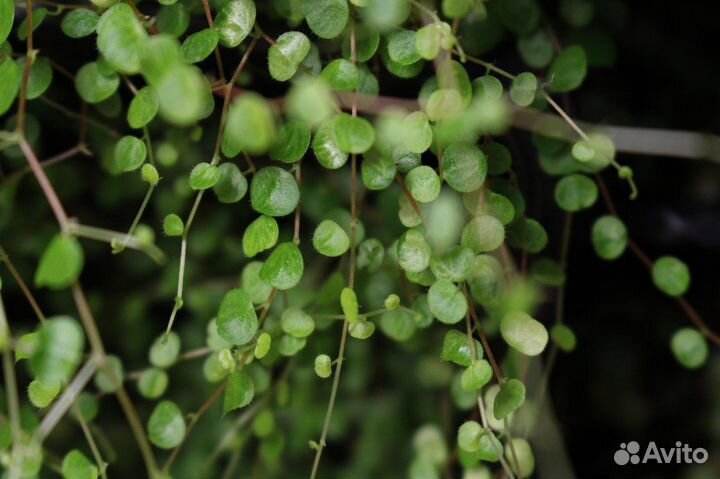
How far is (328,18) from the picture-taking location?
49cm

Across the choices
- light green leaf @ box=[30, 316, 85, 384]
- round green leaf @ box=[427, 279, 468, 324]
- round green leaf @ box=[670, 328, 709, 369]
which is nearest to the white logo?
round green leaf @ box=[670, 328, 709, 369]

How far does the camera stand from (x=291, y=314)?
0.54 meters

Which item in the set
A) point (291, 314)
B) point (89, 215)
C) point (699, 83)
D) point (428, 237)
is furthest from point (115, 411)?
point (699, 83)

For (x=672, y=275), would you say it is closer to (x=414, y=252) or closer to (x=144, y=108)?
(x=414, y=252)

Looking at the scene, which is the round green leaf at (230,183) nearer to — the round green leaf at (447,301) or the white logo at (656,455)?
the round green leaf at (447,301)

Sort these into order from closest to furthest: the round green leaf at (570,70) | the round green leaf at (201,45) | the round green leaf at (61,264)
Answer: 1. the round green leaf at (61,264)
2. the round green leaf at (201,45)
3. the round green leaf at (570,70)

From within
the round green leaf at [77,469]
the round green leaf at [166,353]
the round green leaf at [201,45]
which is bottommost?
the round green leaf at [166,353]

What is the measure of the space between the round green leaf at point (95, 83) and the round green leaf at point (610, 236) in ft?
1.31

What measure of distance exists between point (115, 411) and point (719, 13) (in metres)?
0.81

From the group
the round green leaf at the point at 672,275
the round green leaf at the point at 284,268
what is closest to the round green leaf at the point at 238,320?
the round green leaf at the point at 284,268

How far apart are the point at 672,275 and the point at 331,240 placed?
12.8 inches

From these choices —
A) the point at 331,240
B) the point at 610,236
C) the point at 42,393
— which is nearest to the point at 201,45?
the point at 331,240

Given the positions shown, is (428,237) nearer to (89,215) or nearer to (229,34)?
(229,34)

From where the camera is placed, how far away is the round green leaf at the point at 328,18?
1.59 feet
